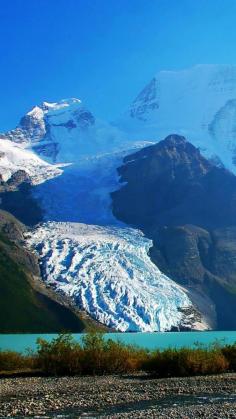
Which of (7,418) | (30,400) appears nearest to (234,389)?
(30,400)

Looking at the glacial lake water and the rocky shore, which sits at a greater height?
the glacial lake water

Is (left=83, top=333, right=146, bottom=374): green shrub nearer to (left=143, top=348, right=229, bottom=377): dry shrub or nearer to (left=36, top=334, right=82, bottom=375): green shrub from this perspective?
(left=36, top=334, right=82, bottom=375): green shrub

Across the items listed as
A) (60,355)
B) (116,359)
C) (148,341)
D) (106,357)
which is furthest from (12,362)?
(148,341)

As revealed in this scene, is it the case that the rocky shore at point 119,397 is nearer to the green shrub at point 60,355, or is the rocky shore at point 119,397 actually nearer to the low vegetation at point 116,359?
the low vegetation at point 116,359

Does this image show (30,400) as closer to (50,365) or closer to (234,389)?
(234,389)

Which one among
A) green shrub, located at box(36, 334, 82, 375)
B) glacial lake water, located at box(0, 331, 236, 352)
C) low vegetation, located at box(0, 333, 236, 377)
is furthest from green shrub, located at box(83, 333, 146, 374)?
glacial lake water, located at box(0, 331, 236, 352)

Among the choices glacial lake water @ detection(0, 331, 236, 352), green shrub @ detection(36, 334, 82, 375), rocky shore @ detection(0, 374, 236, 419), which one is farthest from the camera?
glacial lake water @ detection(0, 331, 236, 352)

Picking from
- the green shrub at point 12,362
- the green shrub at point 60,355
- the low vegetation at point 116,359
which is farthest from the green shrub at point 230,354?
the green shrub at point 12,362
